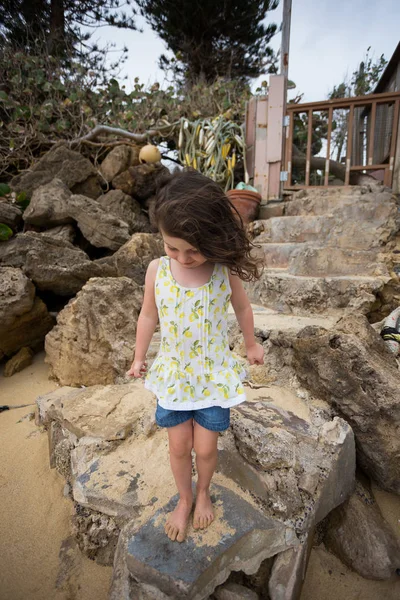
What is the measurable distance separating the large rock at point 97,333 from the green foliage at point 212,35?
6.70 meters

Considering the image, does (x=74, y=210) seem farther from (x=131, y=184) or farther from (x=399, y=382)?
(x=399, y=382)

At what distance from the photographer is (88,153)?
555 centimetres

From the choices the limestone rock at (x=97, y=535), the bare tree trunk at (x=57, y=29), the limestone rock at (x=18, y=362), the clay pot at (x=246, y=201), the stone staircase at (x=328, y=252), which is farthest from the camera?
the bare tree trunk at (x=57, y=29)

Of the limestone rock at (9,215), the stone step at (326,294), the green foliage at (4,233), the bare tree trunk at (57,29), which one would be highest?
the bare tree trunk at (57,29)

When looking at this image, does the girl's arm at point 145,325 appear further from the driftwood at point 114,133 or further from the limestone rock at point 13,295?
the driftwood at point 114,133

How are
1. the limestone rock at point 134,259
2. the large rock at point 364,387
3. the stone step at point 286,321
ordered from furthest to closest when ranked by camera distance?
the limestone rock at point 134,259
the stone step at point 286,321
the large rock at point 364,387

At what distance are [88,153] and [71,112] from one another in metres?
0.84

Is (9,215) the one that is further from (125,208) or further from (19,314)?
(125,208)

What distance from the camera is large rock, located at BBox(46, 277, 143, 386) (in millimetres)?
2566

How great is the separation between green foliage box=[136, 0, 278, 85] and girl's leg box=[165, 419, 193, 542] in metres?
8.12

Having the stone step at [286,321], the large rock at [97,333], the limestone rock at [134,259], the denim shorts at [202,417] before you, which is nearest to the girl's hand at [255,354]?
the denim shorts at [202,417]

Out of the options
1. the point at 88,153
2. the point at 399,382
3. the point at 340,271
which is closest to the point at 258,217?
the point at 340,271

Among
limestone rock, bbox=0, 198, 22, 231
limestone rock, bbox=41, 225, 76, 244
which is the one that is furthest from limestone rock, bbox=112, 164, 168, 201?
limestone rock, bbox=0, 198, 22, 231

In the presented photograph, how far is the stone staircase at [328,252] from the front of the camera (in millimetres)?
2693
